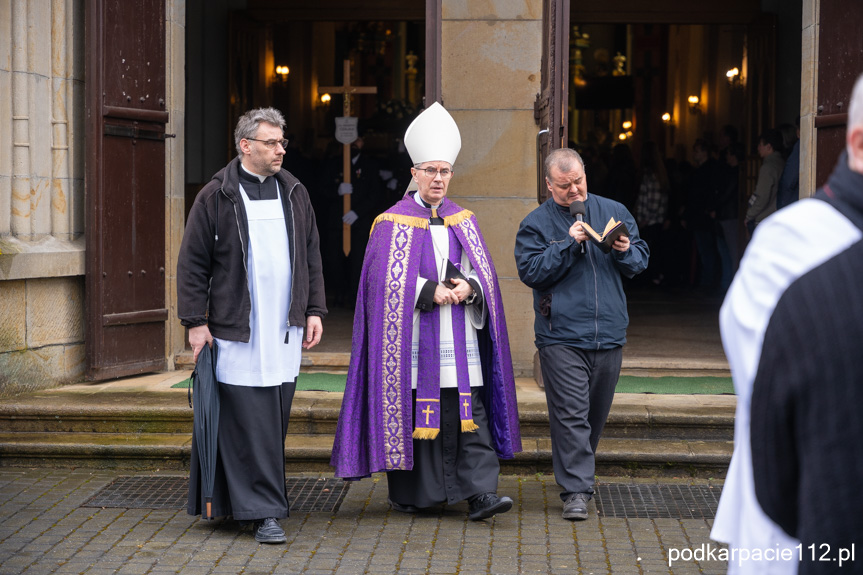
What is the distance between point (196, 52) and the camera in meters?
12.5

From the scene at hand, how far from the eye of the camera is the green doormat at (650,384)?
24.0 feet

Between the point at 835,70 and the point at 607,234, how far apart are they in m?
3.01

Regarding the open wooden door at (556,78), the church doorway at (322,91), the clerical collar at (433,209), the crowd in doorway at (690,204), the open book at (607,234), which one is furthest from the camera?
the crowd in doorway at (690,204)

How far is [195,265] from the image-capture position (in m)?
5.29

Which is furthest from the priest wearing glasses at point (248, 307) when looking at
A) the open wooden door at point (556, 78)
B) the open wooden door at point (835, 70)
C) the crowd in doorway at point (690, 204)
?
the crowd in doorway at point (690, 204)

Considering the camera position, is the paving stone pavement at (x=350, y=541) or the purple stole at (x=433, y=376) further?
the purple stole at (x=433, y=376)

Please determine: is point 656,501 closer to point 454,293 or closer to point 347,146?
point 454,293

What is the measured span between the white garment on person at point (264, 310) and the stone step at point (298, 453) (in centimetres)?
123

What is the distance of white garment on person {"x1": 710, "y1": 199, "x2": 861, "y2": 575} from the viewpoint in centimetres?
210

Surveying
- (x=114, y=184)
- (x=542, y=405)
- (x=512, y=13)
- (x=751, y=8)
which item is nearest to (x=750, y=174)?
(x=751, y=8)

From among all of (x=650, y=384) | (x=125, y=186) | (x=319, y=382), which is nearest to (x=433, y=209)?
(x=319, y=382)

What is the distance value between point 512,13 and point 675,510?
377cm

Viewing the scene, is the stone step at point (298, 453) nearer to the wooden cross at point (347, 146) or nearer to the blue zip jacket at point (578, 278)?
the blue zip jacket at point (578, 278)

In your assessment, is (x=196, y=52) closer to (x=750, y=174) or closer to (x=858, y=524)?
(x=750, y=174)
